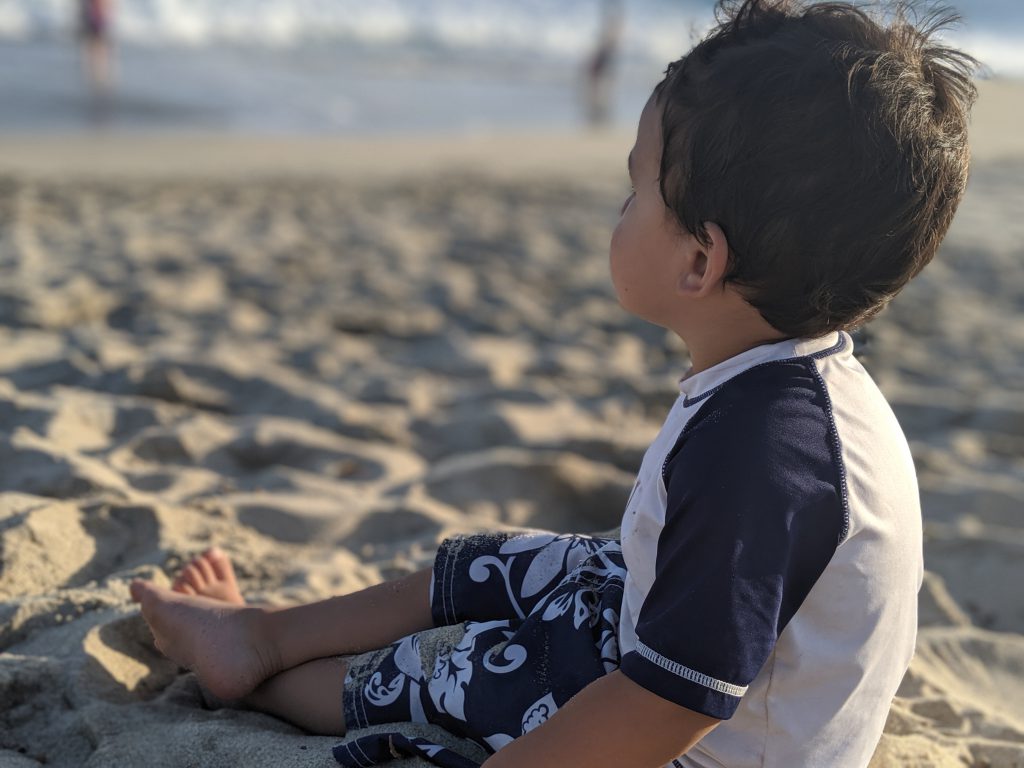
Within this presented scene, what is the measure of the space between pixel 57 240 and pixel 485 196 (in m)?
2.85

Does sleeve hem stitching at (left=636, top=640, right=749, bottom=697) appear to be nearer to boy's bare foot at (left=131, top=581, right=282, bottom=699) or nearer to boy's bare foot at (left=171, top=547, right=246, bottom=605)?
boy's bare foot at (left=131, top=581, right=282, bottom=699)

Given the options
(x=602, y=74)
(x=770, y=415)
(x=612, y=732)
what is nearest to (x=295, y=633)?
(x=612, y=732)

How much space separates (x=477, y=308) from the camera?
448 centimetres

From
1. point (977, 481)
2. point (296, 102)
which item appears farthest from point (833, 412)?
point (296, 102)

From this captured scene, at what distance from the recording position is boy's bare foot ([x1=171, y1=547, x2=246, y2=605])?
1.98 meters

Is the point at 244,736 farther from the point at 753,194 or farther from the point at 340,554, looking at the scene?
the point at 753,194

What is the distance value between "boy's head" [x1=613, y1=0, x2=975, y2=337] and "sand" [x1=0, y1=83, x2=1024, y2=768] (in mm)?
669

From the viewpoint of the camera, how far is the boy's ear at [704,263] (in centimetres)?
126

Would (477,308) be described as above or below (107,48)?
below

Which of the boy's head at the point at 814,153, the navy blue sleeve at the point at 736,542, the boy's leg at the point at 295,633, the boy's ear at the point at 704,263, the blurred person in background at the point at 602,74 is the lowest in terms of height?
the boy's leg at the point at 295,633

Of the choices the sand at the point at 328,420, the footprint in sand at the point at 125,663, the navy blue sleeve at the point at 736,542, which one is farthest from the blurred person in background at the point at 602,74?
the navy blue sleeve at the point at 736,542

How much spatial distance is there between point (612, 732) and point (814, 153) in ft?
2.25

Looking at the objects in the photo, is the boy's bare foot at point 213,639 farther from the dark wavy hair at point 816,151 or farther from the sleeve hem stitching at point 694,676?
the dark wavy hair at point 816,151

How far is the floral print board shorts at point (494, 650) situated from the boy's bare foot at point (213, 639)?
164 millimetres
